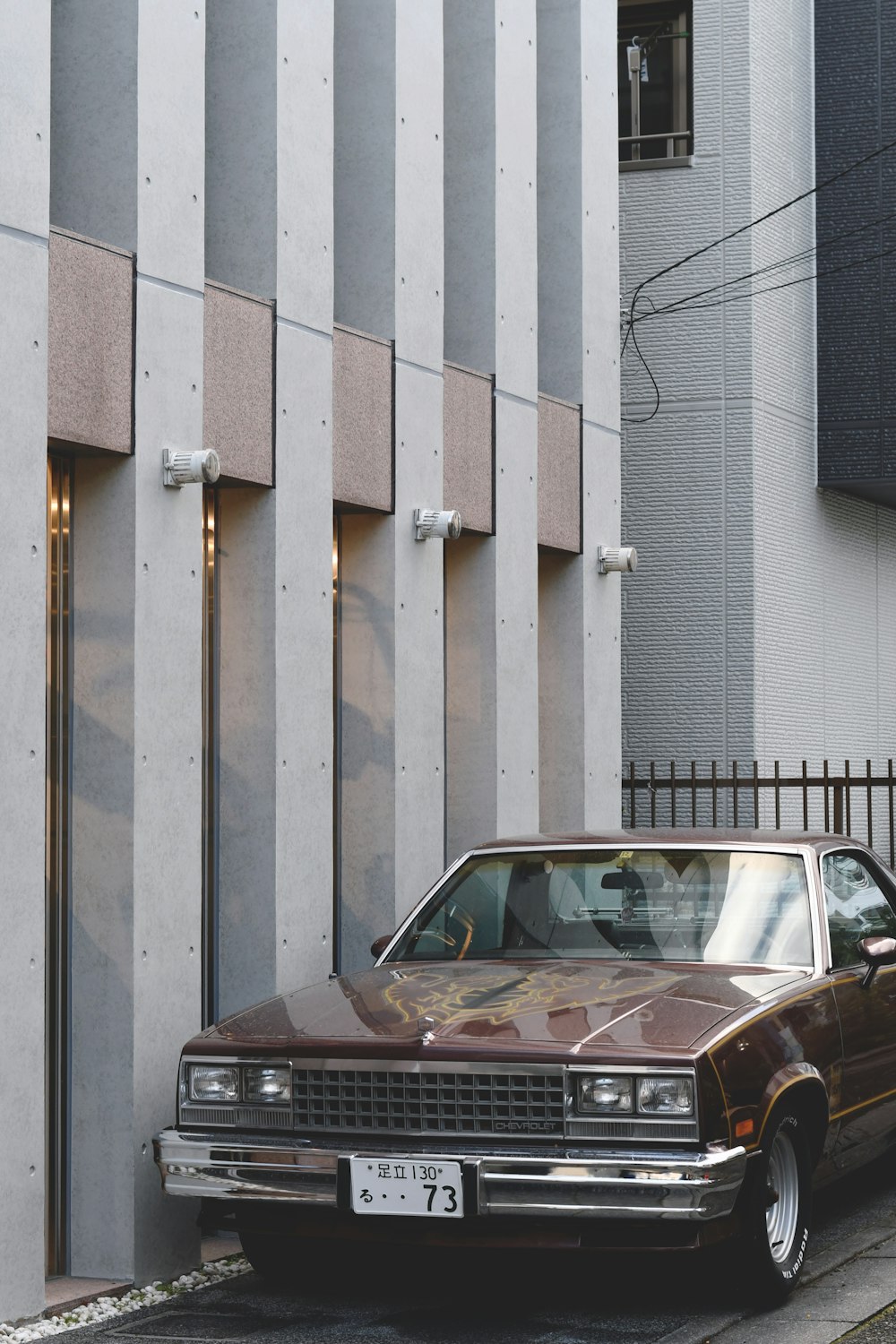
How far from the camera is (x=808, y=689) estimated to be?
1775 centimetres

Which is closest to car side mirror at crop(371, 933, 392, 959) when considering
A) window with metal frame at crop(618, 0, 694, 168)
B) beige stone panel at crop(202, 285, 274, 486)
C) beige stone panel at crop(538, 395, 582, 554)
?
beige stone panel at crop(202, 285, 274, 486)

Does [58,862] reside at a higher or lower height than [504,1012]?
higher

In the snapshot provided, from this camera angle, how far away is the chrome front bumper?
5895 mm

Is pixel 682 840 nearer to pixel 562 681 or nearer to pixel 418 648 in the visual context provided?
pixel 418 648

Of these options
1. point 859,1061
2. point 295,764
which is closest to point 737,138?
point 295,764

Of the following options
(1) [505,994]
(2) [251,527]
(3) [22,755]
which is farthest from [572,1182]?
(2) [251,527]

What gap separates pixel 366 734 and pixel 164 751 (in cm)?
229

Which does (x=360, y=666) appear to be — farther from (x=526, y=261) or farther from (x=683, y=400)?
(x=683, y=400)

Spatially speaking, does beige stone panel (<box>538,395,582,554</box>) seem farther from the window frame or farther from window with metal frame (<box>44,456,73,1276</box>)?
window with metal frame (<box>44,456,73,1276</box>)

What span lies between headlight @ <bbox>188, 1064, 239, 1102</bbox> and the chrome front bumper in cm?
32

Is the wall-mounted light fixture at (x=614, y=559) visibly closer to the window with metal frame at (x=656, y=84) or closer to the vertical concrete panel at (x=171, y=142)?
the vertical concrete panel at (x=171, y=142)

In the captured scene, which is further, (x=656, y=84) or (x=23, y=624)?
A: (x=656, y=84)

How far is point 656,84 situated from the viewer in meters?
17.4

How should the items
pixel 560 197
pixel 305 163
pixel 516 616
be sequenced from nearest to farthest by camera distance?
pixel 305 163
pixel 516 616
pixel 560 197
